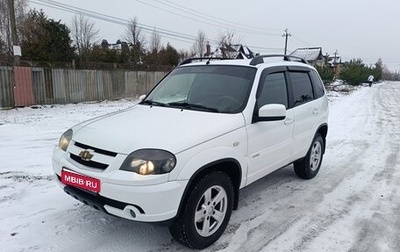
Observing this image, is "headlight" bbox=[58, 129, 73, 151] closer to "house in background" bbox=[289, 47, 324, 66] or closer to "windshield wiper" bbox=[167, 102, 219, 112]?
"windshield wiper" bbox=[167, 102, 219, 112]

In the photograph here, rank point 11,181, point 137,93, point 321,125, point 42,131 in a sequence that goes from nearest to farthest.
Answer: point 11,181
point 321,125
point 42,131
point 137,93

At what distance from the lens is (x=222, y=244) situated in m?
3.25

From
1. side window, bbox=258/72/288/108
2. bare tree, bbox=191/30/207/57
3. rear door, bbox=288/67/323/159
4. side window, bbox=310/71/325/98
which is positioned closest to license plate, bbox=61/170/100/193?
side window, bbox=258/72/288/108

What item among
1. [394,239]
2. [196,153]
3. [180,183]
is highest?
[196,153]

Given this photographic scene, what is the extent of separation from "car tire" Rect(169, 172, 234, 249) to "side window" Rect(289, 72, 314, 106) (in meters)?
1.97

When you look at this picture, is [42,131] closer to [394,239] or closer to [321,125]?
[321,125]

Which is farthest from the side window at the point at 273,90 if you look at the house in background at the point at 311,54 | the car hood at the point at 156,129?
the house in background at the point at 311,54

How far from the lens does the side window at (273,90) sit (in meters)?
3.91

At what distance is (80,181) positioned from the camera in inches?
115

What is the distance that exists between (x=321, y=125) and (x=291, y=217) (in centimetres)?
203

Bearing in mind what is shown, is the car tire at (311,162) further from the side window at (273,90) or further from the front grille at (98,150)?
the front grille at (98,150)

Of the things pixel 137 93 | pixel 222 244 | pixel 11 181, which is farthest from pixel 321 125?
pixel 137 93

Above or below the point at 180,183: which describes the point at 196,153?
above

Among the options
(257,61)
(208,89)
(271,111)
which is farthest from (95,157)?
(257,61)
